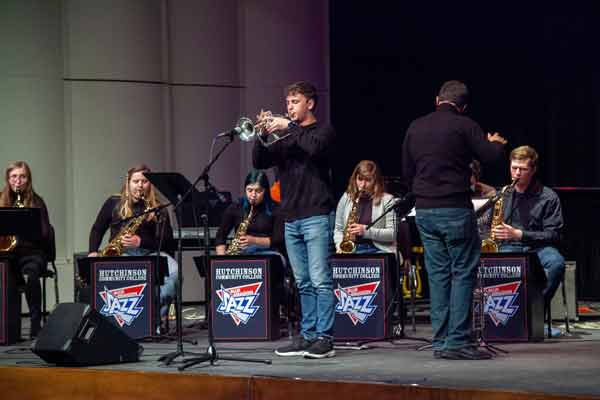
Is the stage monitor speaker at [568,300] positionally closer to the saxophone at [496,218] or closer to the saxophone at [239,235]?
the saxophone at [496,218]

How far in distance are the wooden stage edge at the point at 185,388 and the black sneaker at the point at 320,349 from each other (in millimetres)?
887

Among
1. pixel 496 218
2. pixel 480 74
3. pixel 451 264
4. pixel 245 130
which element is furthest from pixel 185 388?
pixel 480 74

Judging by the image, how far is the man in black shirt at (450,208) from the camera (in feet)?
21.4

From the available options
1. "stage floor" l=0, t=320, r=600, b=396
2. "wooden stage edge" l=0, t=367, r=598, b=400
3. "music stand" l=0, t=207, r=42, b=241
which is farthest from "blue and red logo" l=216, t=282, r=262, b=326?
"wooden stage edge" l=0, t=367, r=598, b=400

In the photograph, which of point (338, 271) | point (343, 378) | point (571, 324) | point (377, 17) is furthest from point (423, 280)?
point (343, 378)

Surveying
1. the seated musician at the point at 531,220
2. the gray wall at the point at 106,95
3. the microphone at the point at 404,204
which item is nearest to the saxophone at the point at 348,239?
the microphone at the point at 404,204

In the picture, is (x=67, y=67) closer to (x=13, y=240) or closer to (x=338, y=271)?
(x=13, y=240)

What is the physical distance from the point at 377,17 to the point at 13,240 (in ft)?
19.1

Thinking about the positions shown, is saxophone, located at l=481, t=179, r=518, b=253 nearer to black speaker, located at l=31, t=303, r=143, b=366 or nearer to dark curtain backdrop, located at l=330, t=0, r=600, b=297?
black speaker, located at l=31, t=303, r=143, b=366

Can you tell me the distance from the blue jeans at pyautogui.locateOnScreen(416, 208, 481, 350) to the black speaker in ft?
6.51

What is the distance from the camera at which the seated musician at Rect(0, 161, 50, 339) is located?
28.0 feet

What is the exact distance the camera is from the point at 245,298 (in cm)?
805

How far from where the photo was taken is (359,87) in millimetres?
12766

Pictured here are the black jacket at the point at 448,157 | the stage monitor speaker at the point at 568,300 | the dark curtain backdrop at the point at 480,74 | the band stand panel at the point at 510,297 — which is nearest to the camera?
the black jacket at the point at 448,157
